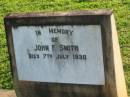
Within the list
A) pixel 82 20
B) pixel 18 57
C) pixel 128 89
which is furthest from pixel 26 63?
pixel 128 89

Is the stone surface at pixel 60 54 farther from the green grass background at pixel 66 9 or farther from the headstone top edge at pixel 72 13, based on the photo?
the green grass background at pixel 66 9

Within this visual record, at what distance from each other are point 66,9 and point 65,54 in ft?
12.0

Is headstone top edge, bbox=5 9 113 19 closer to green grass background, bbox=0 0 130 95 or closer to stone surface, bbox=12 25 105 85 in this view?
stone surface, bbox=12 25 105 85

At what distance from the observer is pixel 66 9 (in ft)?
27.0

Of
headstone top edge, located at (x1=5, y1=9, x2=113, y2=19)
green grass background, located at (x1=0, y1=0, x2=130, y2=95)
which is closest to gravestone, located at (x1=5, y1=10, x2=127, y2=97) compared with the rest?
headstone top edge, located at (x1=5, y1=9, x2=113, y2=19)

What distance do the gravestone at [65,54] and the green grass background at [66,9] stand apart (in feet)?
2.74

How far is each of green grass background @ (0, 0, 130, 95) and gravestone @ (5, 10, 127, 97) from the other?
83cm

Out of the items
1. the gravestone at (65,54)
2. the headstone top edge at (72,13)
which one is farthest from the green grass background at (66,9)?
the headstone top edge at (72,13)

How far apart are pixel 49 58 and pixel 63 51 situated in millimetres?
188

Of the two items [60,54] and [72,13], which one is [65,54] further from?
[72,13]

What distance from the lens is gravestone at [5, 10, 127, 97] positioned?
4.47 metres

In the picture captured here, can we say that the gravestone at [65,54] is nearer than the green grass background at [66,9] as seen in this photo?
Yes

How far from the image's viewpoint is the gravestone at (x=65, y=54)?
4469mm

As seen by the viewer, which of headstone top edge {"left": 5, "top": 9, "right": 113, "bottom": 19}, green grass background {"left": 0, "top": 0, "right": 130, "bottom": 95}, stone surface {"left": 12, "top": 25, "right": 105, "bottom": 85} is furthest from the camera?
green grass background {"left": 0, "top": 0, "right": 130, "bottom": 95}
